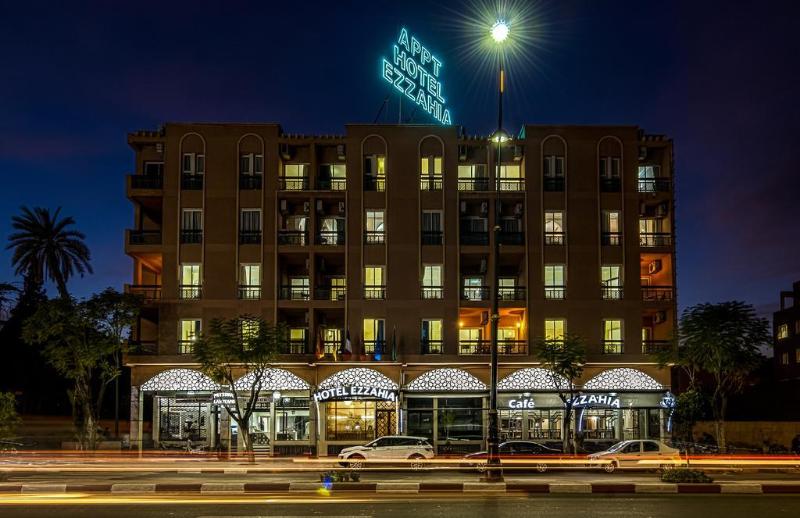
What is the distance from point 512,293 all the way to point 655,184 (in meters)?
11.8

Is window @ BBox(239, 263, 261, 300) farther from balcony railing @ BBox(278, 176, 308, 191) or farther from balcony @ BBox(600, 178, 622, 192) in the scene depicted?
balcony @ BBox(600, 178, 622, 192)

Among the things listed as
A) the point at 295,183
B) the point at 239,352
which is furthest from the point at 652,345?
the point at 239,352

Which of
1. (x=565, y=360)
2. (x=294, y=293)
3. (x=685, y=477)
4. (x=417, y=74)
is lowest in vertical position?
(x=685, y=477)

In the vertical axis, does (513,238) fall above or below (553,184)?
below

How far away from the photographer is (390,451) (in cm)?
3778

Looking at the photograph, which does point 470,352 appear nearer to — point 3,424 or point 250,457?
point 250,457

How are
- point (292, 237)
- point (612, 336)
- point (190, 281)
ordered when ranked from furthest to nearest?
point (292, 237) → point (190, 281) → point (612, 336)

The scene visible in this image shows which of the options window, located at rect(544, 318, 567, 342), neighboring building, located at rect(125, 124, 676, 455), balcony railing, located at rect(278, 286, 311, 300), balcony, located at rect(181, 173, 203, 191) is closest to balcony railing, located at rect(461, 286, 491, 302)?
neighboring building, located at rect(125, 124, 676, 455)

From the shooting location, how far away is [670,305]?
2023 inches

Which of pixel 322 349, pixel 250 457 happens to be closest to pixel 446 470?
pixel 250 457

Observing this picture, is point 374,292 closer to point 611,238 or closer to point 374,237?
point 374,237

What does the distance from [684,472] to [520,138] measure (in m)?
31.1

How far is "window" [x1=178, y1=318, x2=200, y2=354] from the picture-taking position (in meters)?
49.5

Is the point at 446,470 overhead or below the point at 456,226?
below
